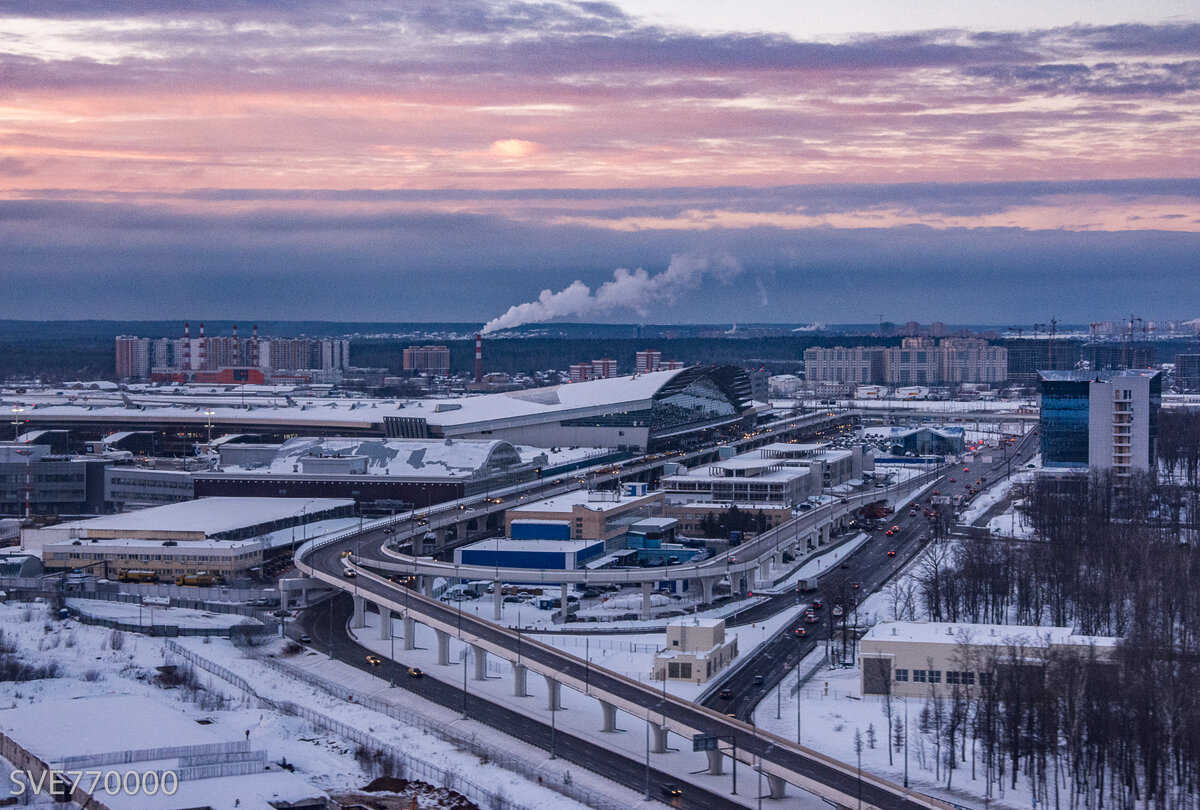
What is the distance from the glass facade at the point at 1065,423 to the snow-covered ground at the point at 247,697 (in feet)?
104

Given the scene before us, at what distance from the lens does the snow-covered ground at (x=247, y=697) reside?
2172 centimetres

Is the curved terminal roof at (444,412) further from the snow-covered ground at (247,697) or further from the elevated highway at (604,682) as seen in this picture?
the snow-covered ground at (247,697)

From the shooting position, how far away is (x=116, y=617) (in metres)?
32.4

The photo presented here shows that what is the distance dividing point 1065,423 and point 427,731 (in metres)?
34.2

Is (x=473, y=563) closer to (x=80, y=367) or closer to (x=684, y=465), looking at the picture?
(x=684, y=465)

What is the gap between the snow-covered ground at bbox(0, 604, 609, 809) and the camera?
21719 mm

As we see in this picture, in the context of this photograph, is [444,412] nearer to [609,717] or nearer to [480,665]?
[480,665]

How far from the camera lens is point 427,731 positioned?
79.2ft

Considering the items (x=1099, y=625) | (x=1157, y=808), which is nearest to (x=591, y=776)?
(x=1157, y=808)

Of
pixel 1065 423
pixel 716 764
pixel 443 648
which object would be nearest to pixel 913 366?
pixel 1065 423

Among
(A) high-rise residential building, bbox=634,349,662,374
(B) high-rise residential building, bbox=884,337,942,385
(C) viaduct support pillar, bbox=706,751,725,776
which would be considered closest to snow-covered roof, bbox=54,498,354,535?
(C) viaduct support pillar, bbox=706,751,725,776

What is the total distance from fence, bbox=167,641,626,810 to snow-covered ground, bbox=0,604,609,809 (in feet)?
0.60

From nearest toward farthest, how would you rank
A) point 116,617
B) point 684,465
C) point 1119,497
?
point 116,617, point 1119,497, point 684,465

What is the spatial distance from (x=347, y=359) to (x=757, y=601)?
400ft
